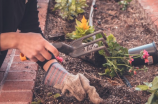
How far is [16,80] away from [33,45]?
0.66 meters

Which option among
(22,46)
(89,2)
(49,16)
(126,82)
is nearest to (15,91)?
(22,46)

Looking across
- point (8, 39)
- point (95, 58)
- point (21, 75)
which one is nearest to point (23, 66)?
point (21, 75)

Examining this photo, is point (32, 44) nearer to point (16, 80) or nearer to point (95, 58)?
point (16, 80)

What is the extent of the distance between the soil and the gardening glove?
78 mm

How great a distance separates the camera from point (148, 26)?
10.0ft

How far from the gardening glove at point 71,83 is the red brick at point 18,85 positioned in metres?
0.20

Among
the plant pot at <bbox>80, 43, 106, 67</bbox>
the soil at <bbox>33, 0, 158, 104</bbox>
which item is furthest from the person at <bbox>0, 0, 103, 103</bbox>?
the plant pot at <bbox>80, 43, 106, 67</bbox>

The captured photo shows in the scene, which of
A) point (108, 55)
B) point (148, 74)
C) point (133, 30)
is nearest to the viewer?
point (108, 55)

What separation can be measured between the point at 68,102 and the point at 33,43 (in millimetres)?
544

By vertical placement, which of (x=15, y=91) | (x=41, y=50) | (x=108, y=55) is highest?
(x=41, y=50)

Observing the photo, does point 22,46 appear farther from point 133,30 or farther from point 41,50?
point 133,30

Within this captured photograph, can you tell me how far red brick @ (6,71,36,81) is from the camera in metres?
2.02

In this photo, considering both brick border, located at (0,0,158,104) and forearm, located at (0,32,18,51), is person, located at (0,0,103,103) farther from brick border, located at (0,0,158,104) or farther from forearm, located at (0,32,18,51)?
brick border, located at (0,0,158,104)

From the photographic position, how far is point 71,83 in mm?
1688
